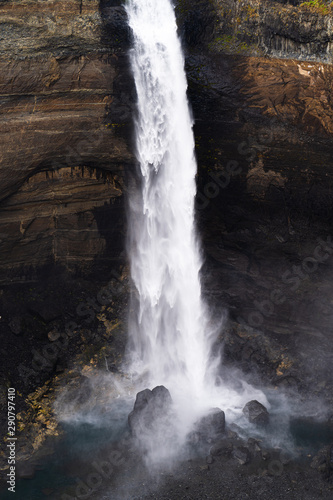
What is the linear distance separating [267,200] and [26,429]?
42.3ft

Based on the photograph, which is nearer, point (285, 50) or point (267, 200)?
point (285, 50)

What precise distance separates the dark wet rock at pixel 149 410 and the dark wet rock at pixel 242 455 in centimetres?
277

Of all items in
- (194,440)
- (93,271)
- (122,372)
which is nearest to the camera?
(194,440)

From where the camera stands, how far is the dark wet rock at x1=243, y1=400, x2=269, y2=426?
1811 cm

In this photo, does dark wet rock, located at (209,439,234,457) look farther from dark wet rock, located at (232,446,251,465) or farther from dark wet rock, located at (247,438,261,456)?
dark wet rock, located at (247,438,261,456)

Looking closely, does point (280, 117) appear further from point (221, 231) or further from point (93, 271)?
point (93, 271)

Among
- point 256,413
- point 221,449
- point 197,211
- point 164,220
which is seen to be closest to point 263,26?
point 197,211

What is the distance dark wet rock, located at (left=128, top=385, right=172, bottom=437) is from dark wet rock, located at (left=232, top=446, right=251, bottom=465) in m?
2.77

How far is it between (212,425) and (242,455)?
144 cm

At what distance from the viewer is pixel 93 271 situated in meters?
22.9

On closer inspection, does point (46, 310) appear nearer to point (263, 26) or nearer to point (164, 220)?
point (164, 220)

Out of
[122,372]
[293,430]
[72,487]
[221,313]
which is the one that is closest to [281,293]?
[221,313]

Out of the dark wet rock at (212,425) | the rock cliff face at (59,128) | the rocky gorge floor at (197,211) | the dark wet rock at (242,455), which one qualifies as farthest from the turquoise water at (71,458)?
the rock cliff face at (59,128)

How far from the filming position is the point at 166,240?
70.8 feet
